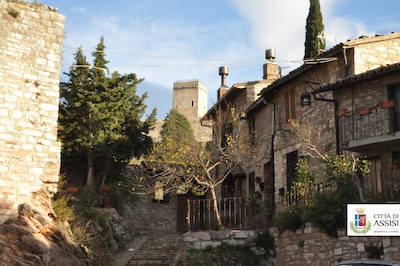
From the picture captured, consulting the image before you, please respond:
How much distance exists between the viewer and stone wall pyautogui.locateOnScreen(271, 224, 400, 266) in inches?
490

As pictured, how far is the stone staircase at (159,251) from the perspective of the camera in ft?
57.8

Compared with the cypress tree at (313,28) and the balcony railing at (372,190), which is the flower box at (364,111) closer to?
the balcony railing at (372,190)

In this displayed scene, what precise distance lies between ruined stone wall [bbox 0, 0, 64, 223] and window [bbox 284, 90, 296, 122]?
29.1 feet

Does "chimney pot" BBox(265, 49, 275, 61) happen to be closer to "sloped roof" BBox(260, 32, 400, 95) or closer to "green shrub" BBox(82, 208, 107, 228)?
"sloped roof" BBox(260, 32, 400, 95)

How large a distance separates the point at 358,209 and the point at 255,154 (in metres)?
11.7

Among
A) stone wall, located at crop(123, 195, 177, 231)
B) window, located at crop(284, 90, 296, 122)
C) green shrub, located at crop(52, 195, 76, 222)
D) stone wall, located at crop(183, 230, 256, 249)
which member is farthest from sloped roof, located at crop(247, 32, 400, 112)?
stone wall, located at crop(123, 195, 177, 231)

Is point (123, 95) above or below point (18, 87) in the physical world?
above

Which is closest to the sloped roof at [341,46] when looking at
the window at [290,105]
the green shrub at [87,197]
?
the window at [290,105]

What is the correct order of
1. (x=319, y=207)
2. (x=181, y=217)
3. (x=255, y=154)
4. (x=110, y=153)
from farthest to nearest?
1. (x=181, y=217)
2. (x=110, y=153)
3. (x=255, y=154)
4. (x=319, y=207)

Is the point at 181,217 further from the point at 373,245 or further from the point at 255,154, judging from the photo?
the point at 373,245

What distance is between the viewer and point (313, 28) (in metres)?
23.8

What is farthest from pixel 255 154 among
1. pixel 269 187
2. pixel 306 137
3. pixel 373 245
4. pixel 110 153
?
pixel 373 245

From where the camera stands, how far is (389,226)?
10008 mm

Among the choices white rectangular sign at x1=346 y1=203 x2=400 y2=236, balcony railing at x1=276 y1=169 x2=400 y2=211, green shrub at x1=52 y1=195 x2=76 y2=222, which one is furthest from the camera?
green shrub at x1=52 y1=195 x2=76 y2=222
